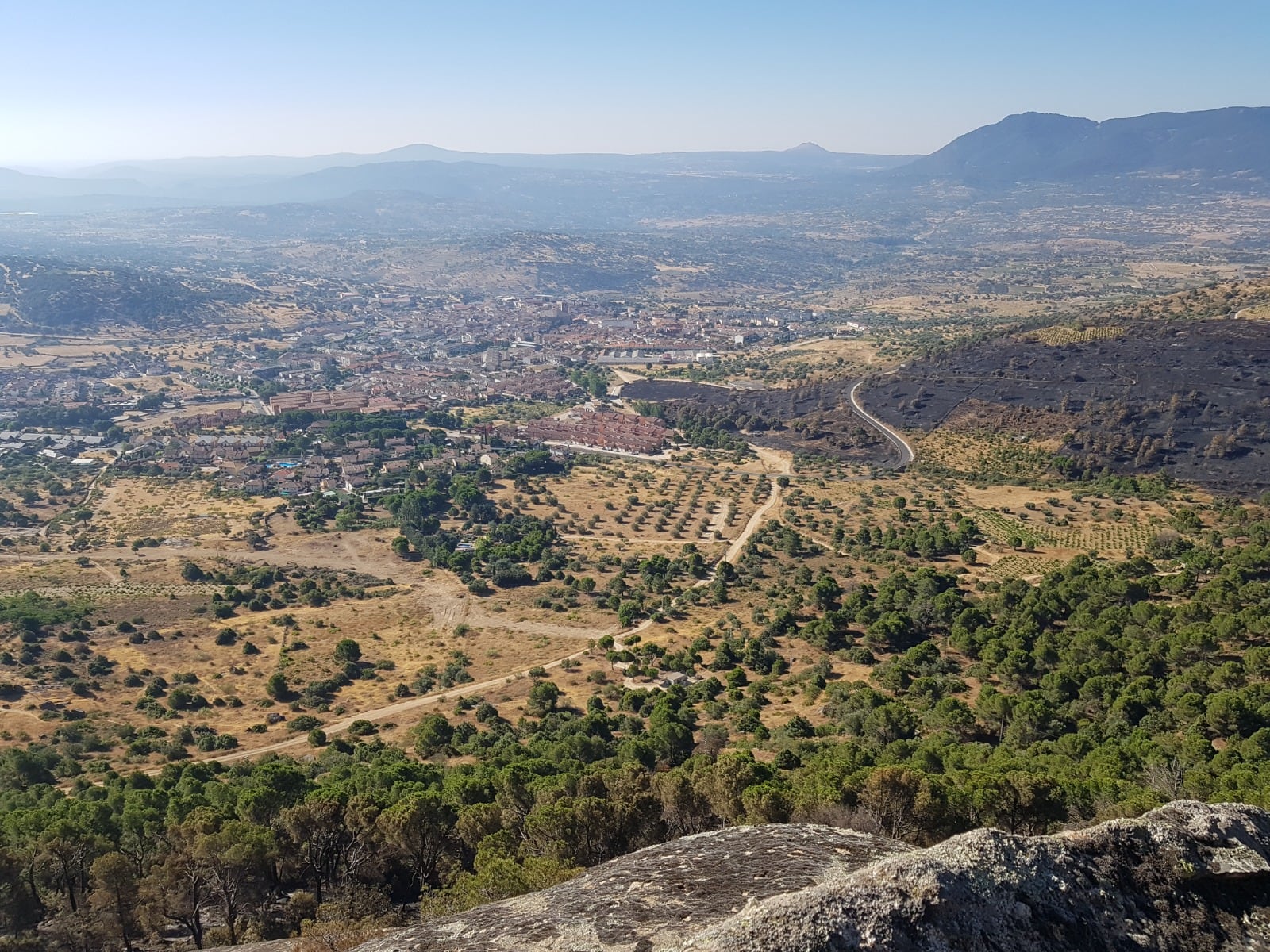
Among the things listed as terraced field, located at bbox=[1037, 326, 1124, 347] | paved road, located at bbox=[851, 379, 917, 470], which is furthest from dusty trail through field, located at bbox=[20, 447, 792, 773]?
terraced field, located at bbox=[1037, 326, 1124, 347]

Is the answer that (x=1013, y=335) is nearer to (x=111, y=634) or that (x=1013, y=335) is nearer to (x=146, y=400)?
(x=111, y=634)

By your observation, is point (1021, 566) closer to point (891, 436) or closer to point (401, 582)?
point (891, 436)

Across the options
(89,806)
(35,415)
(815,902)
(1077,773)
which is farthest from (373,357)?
(815,902)

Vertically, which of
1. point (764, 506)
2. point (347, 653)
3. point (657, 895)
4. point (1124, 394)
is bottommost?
point (347, 653)

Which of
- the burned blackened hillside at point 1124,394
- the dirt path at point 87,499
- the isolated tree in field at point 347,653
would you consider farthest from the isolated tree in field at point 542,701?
the burned blackened hillside at point 1124,394

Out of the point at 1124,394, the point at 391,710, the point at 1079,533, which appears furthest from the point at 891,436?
the point at 391,710

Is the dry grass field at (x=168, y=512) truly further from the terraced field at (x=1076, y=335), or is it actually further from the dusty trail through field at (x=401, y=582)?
the terraced field at (x=1076, y=335)
